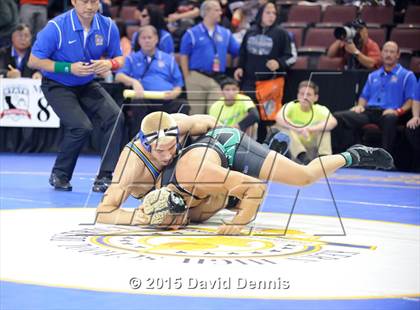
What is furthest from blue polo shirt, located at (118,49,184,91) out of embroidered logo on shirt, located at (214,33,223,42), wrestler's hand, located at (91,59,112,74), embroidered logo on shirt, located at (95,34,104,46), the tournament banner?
wrestler's hand, located at (91,59,112,74)

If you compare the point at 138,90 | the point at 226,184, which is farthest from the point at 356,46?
the point at 226,184

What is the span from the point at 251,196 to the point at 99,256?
141 cm

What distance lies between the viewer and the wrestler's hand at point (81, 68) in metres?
8.60

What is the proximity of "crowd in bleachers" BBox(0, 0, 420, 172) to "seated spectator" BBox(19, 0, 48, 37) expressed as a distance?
17 millimetres

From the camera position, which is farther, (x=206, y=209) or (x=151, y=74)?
(x=151, y=74)

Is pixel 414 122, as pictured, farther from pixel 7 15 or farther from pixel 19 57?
pixel 7 15

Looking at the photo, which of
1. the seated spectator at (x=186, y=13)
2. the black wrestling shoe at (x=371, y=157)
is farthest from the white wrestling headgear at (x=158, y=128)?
the seated spectator at (x=186, y=13)

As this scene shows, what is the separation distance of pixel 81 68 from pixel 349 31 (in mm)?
4991

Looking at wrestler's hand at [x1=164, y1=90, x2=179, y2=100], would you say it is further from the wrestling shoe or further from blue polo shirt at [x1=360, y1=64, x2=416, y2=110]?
the wrestling shoe

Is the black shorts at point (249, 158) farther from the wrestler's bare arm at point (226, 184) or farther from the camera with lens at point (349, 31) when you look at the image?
the camera with lens at point (349, 31)

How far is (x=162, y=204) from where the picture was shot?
20.0 ft

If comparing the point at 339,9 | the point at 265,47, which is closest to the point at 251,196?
the point at 265,47

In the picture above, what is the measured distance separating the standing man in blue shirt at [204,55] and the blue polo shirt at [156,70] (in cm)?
54

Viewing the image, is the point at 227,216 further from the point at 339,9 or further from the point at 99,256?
the point at 339,9
